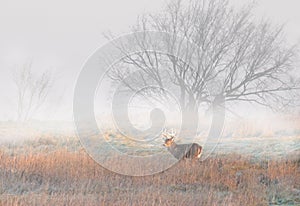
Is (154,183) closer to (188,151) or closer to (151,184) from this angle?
(151,184)

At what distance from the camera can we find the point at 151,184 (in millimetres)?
9320

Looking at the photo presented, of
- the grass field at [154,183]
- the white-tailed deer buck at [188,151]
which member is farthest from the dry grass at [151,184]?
the white-tailed deer buck at [188,151]

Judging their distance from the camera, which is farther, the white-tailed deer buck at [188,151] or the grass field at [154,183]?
the white-tailed deer buck at [188,151]

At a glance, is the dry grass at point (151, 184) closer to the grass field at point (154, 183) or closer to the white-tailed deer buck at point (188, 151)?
the grass field at point (154, 183)

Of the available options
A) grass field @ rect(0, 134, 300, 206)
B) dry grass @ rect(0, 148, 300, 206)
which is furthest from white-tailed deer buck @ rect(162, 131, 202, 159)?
dry grass @ rect(0, 148, 300, 206)

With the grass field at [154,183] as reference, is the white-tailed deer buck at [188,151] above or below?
above

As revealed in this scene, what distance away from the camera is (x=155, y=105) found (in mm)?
22672

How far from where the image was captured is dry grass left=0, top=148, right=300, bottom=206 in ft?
24.9

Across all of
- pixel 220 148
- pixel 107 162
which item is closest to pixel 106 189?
pixel 107 162

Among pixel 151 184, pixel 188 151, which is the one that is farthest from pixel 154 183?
pixel 188 151

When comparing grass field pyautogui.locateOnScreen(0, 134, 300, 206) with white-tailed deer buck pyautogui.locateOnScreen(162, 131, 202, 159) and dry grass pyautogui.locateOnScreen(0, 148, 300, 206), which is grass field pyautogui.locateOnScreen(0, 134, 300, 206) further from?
white-tailed deer buck pyautogui.locateOnScreen(162, 131, 202, 159)

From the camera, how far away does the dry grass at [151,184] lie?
760 centimetres

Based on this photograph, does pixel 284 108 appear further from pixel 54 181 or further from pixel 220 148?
pixel 54 181

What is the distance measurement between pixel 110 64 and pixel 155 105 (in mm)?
3772
